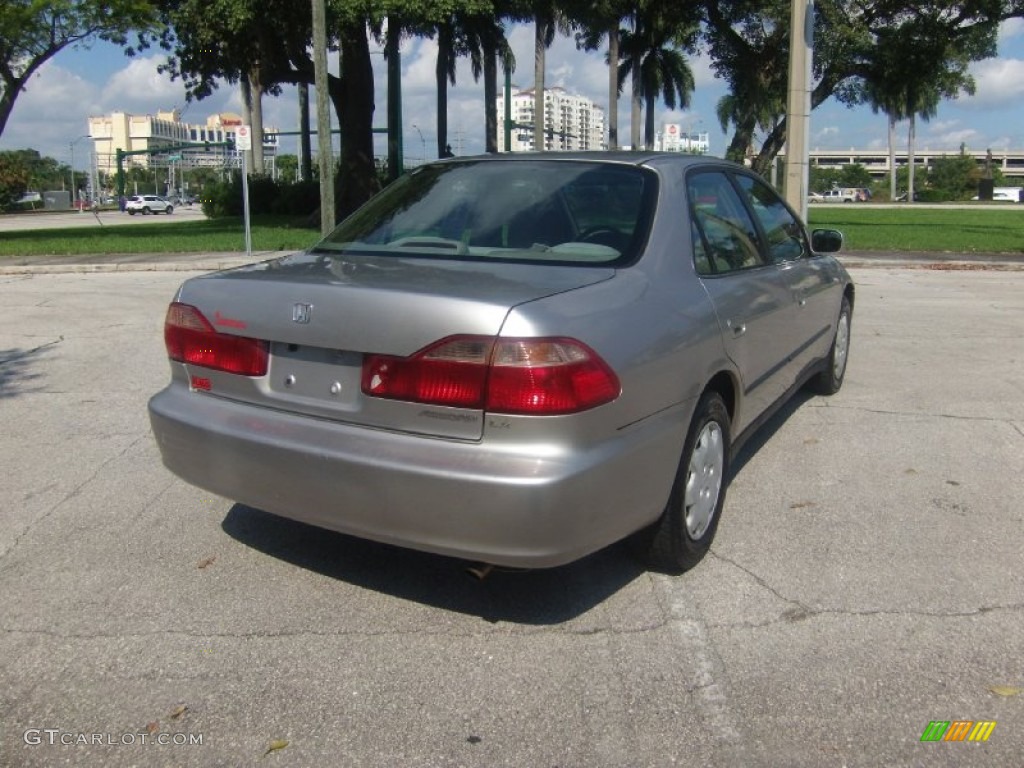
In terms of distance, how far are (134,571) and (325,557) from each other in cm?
74

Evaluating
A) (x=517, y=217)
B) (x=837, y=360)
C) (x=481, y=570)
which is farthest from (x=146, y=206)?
(x=481, y=570)

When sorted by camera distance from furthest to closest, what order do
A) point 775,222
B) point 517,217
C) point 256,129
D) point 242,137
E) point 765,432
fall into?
point 256,129 < point 242,137 < point 765,432 < point 775,222 < point 517,217

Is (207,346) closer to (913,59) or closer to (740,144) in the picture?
(913,59)

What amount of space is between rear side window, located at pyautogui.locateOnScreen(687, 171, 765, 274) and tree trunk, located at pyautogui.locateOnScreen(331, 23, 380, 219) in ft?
86.5

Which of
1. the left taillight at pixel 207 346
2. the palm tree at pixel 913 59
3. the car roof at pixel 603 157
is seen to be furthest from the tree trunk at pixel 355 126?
the left taillight at pixel 207 346

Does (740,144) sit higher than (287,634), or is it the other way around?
(740,144)

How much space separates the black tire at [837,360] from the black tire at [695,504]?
2.70 meters

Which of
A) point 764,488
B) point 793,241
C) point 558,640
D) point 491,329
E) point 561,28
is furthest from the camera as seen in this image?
point 561,28

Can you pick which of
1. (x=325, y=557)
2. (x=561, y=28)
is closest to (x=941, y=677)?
(x=325, y=557)

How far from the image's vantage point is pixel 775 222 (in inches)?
209

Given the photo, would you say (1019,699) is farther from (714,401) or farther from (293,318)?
(293,318)

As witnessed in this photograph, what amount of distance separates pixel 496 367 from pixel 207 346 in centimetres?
127

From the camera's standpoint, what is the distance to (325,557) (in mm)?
3939

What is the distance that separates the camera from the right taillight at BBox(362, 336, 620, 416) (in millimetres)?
2941
